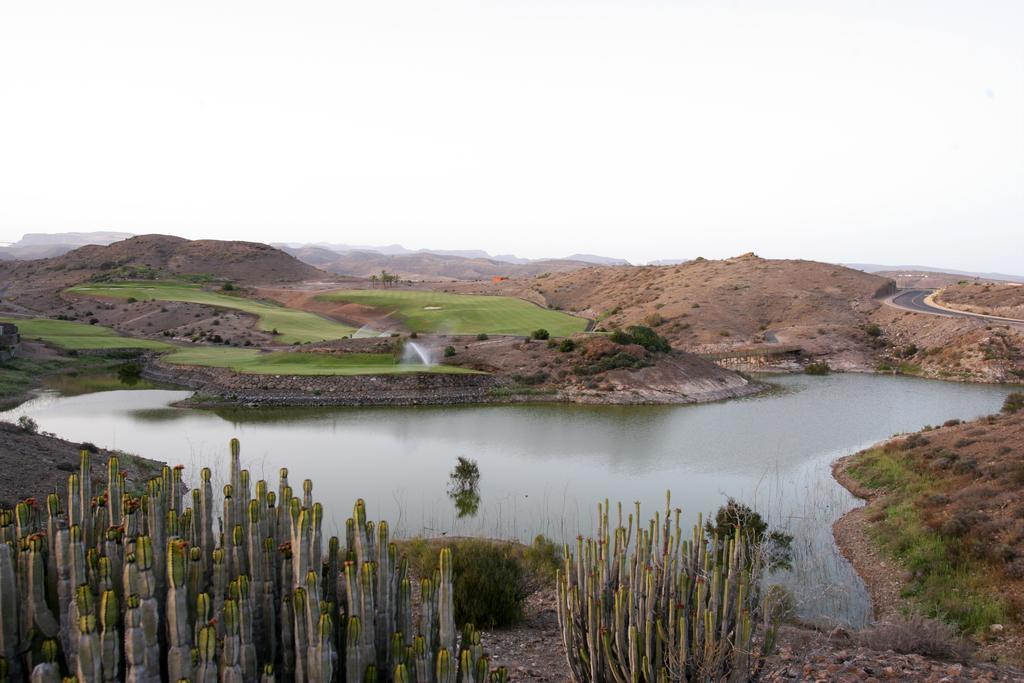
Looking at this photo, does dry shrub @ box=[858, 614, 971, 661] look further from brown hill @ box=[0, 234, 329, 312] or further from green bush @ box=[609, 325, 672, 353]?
brown hill @ box=[0, 234, 329, 312]

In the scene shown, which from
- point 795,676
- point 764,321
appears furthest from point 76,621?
point 764,321

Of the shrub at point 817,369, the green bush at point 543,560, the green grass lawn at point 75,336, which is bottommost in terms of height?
the green bush at point 543,560

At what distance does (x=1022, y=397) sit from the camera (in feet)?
98.1

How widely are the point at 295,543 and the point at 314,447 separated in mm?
20032

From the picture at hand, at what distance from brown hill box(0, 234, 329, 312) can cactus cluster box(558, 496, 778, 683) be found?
3499 inches

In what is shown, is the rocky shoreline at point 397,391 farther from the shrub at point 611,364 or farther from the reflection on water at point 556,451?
the reflection on water at point 556,451

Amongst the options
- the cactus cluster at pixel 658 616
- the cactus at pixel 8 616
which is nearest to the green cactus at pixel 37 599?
the cactus at pixel 8 616

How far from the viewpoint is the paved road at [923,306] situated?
5363 cm

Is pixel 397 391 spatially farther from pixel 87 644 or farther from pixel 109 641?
pixel 87 644

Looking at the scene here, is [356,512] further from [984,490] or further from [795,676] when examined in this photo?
[984,490]

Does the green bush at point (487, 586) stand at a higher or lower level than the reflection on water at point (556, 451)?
higher

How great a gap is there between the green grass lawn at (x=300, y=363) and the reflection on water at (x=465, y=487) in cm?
1709

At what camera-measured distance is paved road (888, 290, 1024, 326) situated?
53.6m

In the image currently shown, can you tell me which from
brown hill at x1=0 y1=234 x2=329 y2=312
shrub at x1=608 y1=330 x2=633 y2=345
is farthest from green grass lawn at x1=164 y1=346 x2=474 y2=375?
brown hill at x1=0 y1=234 x2=329 y2=312
